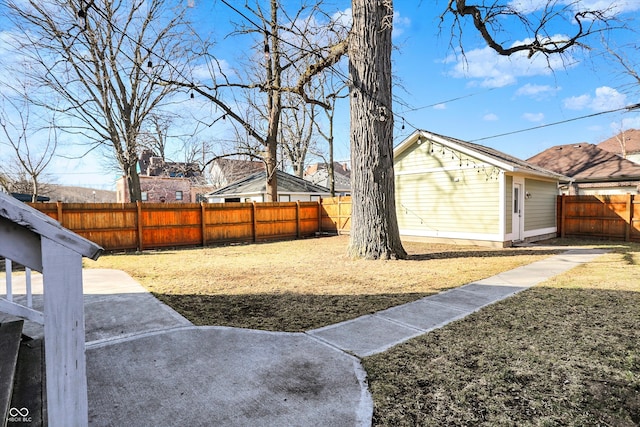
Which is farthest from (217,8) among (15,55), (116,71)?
(15,55)

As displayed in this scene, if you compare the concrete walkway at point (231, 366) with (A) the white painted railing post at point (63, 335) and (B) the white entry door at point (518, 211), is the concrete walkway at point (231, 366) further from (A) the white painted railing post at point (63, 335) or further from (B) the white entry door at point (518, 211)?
(B) the white entry door at point (518, 211)

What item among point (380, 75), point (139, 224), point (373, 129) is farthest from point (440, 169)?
point (139, 224)

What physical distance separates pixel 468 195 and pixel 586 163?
13094 mm

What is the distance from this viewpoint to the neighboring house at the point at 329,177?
28.2 m

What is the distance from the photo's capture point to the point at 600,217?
12.3 meters

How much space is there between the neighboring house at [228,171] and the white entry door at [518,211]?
1034 inches

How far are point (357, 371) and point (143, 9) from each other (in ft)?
60.1

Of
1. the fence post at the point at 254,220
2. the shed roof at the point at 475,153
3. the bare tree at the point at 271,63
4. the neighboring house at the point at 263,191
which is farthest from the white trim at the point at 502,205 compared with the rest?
the neighboring house at the point at 263,191

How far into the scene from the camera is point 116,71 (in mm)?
14711

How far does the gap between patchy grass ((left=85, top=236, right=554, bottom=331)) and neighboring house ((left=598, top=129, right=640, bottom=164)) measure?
90.4 ft

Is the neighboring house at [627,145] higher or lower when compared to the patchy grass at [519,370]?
higher

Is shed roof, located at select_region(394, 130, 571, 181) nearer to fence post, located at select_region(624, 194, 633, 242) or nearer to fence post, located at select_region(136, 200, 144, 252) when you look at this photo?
fence post, located at select_region(624, 194, 633, 242)

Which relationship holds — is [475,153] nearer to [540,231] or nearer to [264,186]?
[540,231]

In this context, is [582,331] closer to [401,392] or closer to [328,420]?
[401,392]
